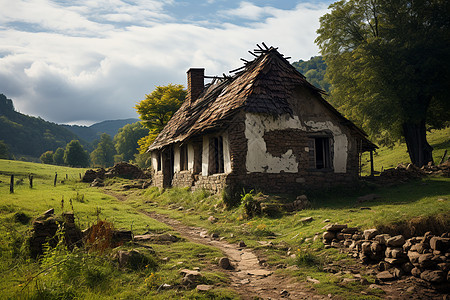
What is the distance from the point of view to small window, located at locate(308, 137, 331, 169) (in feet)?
48.6

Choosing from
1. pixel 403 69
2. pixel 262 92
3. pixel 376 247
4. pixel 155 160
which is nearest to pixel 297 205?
pixel 262 92

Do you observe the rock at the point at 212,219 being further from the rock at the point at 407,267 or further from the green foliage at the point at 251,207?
the rock at the point at 407,267

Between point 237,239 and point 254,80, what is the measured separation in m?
7.65

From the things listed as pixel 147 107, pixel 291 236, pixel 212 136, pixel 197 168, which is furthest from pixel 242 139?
pixel 147 107

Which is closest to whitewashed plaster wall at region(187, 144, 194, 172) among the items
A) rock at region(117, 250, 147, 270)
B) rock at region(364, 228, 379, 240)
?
rock at region(117, 250, 147, 270)

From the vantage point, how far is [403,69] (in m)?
19.6

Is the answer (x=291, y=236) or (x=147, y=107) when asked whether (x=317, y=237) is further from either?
(x=147, y=107)

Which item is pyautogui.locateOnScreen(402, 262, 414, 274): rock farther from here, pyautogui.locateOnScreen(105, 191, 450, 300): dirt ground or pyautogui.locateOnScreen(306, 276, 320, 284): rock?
pyautogui.locateOnScreen(306, 276, 320, 284): rock

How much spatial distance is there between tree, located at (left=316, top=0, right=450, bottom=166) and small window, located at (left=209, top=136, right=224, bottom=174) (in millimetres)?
11675

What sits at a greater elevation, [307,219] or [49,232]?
[49,232]

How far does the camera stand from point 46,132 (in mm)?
135375

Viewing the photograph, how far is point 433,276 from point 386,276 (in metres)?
0.67

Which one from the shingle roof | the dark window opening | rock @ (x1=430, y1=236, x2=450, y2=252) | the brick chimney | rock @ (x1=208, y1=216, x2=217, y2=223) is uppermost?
the brick chimney

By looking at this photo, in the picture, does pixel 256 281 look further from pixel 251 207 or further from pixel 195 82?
pixel 195 82
